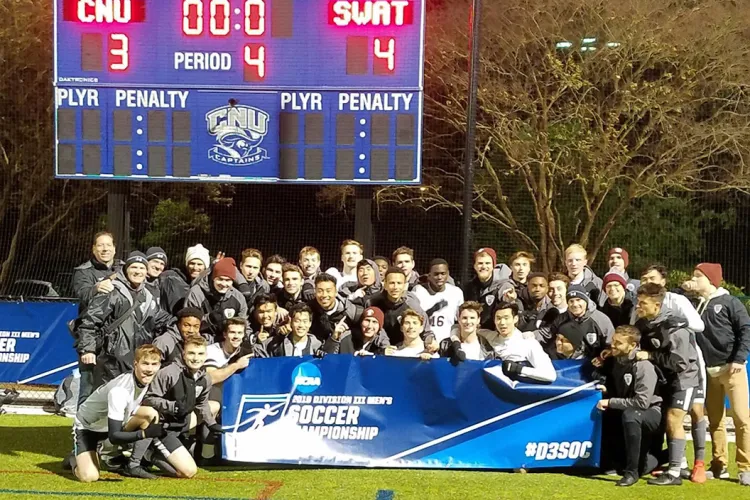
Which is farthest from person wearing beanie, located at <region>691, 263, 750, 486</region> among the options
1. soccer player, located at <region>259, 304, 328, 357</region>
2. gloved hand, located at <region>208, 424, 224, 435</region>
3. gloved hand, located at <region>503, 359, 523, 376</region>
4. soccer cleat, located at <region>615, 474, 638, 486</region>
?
gloved hand, located at <region>208, 424, 224, 435</region>

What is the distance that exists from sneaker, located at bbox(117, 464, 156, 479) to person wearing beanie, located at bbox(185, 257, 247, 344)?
3.79 ft

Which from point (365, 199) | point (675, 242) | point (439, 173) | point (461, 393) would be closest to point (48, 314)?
point (365, 199)

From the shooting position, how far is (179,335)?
26.2ft

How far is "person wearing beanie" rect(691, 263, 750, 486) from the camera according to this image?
25.8 ft

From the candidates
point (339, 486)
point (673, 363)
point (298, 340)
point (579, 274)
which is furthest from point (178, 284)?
point (673, 363)

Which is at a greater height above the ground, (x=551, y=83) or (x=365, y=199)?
(x=551, y=83)

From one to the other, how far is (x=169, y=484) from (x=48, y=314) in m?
6.02

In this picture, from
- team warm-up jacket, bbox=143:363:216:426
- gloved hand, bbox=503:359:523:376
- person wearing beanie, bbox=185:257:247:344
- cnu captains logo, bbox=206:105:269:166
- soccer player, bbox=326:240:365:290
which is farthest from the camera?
cnu captains logo, bbox=206:105:269:166

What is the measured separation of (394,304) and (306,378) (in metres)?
1.01

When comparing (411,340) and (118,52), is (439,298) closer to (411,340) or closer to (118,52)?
(411,340)

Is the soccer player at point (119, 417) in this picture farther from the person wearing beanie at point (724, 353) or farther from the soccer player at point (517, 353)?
the person wearing beanie at point (724, 353)

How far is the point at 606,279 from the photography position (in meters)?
8.42

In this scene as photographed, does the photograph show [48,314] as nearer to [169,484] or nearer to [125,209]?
[125,209]

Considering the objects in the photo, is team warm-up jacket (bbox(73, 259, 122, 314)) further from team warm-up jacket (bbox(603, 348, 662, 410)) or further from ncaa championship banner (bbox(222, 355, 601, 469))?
team warm-up jacket (bbox(603, 348, 662, 410))
